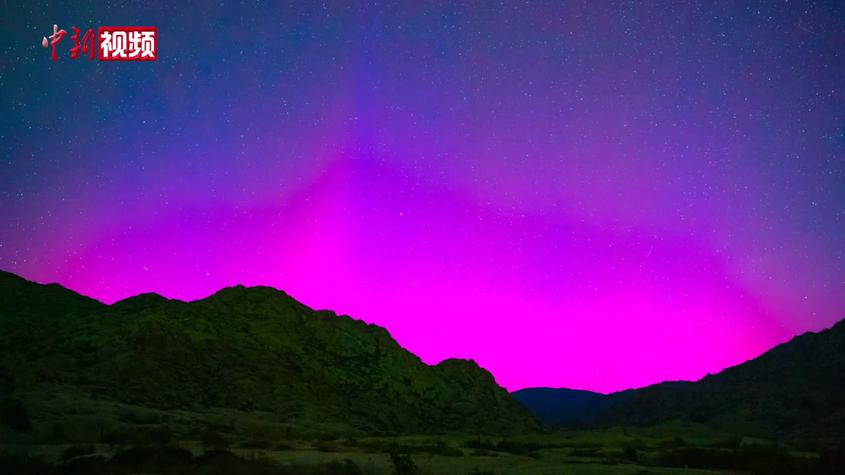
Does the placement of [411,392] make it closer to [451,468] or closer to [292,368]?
[292,368]

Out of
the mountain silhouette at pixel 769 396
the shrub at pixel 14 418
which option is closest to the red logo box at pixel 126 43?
the shrub at pixel 14 418

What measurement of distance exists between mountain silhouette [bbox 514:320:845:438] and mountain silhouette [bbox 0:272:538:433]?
116ft

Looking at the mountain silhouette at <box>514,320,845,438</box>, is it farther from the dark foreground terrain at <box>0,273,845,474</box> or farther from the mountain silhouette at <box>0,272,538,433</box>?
the mountain silhouette at <box>0,272,538,433</box>

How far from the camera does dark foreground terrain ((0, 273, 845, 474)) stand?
55.5 feet

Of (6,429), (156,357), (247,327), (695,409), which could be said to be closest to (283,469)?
(6,429)

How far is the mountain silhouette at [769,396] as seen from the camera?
90750 millimetres

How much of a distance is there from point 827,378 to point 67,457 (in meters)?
122

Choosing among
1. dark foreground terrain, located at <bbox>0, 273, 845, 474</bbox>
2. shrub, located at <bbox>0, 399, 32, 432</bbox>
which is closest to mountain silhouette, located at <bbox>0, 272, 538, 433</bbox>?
dark foreground terrain, located at <bbox>0, 273, 845, 474</bbox>

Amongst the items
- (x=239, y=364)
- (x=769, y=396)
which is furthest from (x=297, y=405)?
(x=769, y=396)

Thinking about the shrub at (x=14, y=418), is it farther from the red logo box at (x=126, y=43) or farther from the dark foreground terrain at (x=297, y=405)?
the red logo box at (x=126, y=43)

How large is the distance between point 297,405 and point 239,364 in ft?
34.8

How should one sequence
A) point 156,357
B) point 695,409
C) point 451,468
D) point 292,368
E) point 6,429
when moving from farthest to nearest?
point 695,409
point 292,368
point 156,357
point 6,429
point 451,468

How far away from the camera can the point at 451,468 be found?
631 inches

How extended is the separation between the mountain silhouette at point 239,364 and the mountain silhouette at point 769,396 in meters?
35.2
